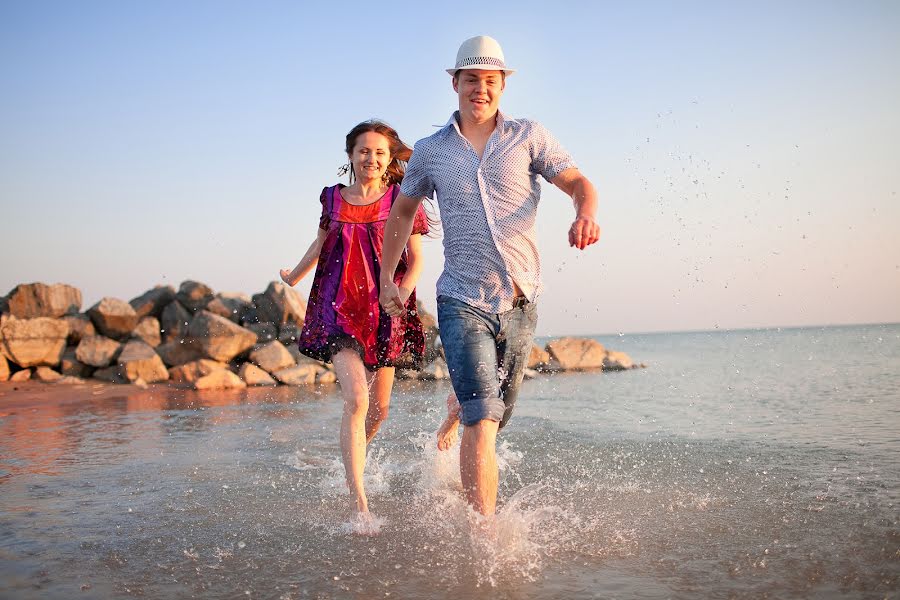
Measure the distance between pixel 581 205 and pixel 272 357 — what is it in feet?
38.9

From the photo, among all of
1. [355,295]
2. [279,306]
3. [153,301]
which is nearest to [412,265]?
[355,295]

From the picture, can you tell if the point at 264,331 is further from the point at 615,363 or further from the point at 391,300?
the point at 391,300

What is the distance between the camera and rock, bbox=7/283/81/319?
15.6m

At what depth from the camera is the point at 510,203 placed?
3393mm

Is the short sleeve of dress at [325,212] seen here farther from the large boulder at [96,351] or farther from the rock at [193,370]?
the large boulder at [96,351]

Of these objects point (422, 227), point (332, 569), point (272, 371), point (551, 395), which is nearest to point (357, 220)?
point (422, 227)

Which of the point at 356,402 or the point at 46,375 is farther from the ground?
the point at 356,402

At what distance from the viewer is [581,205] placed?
332 centimetres

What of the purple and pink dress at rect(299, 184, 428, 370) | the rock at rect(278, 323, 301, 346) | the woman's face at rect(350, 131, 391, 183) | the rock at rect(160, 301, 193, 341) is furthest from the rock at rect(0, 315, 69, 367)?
the woman's face at rect(350, 131, 391, 183)

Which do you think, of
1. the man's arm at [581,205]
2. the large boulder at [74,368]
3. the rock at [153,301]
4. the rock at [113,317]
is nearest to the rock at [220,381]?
the large boulder at [74,368]

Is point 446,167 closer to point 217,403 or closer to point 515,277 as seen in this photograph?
point 515,277

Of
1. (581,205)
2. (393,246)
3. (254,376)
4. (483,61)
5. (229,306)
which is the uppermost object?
(483,61)

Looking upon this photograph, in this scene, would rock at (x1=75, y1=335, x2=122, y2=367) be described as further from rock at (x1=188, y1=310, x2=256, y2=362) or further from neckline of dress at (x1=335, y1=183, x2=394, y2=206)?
→ neckline of dress at (x1=335, y1=183, x2=394, y2=206)

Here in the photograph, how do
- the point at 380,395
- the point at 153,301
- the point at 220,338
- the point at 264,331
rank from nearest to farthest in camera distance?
the point at 380,395 → the point at 220,338 → the point at 264,331 → the point at 153,301
